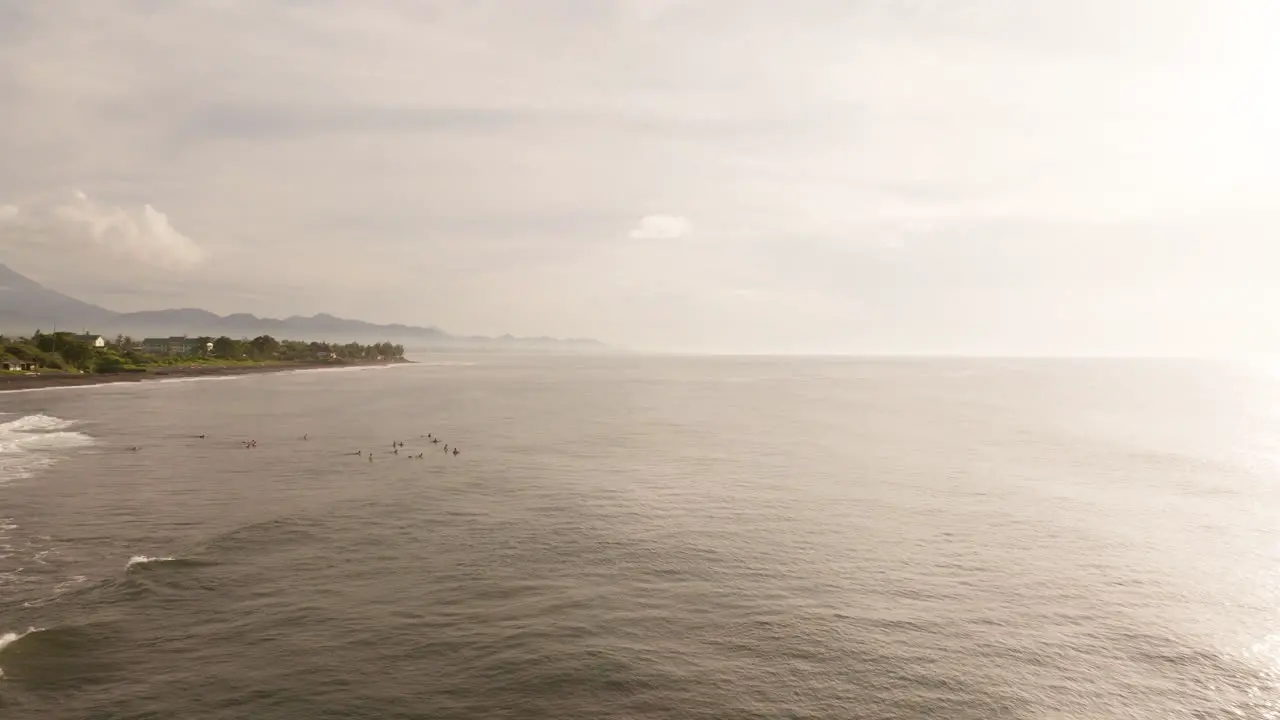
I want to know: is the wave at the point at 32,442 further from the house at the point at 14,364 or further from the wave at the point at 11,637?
the house at the point at 14,364

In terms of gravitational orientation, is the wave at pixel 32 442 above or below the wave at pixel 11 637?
above

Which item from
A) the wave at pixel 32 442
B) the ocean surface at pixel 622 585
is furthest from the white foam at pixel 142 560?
the wave at pixel 32 442

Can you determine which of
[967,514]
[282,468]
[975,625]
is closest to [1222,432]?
[967,514]

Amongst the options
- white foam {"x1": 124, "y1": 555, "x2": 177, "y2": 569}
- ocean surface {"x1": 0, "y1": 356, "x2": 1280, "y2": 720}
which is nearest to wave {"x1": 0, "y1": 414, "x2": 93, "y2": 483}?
ocean surface {"x1": 0, "y1": 356, "x2": 1280, "y2": 720}

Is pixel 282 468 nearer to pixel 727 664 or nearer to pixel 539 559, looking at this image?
pixel 539 559

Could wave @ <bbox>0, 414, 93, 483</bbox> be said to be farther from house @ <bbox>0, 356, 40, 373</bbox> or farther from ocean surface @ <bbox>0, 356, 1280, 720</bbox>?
house @ <bbox>0, 356, 40, 373</bbox>

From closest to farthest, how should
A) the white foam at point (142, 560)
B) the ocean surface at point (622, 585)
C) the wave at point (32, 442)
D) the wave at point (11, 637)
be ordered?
the ocean surface at point (622, 585) → the wave at point (11, 637) → the white foam at point (142, 560) → the wave at point (32, 442)
